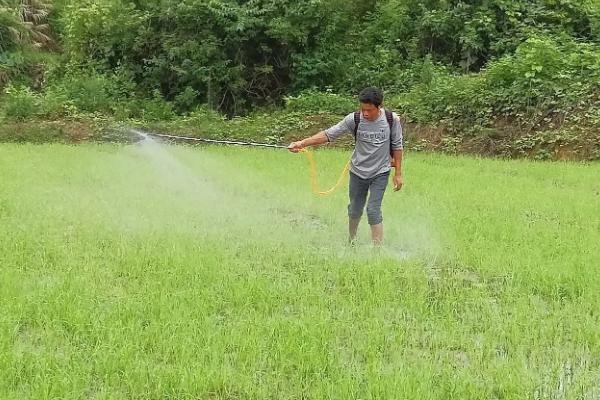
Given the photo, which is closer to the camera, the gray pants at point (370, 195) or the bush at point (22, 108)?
the gray pants at point (370, 195)

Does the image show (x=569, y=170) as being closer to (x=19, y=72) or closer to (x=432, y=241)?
(x=432, y=241)

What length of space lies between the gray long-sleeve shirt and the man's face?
0.06m

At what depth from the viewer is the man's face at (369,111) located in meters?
5.08

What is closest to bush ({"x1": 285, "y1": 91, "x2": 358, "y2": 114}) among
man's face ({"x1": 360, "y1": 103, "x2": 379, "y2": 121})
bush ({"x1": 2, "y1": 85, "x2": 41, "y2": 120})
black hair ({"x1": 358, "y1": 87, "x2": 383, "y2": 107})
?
bush ({"x1": 2, "y1": 85, "x2": 41, "y2": 120})

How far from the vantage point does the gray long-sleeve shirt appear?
5.31 meters

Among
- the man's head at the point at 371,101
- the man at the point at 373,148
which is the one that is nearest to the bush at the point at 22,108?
the man at the point at 373,148

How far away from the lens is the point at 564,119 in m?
12.5

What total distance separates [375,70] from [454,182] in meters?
8.79

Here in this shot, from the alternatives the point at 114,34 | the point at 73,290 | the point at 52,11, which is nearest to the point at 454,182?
the point at 73,290

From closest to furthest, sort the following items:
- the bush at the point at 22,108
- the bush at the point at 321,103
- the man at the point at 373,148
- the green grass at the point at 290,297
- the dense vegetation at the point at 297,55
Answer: the green grass at the point at 290,297 < the man at the point at 373,148 < the dense vegetation at the point at 297,55 < the bush at the point at 22,108 < the bush at the point at 321,103

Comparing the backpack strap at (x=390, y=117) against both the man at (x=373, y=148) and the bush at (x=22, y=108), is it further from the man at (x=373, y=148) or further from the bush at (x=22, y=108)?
the bush at (x=22, y=108)

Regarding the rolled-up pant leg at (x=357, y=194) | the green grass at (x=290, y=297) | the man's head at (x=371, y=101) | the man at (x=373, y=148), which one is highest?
the man's head at (x=371, y=101)

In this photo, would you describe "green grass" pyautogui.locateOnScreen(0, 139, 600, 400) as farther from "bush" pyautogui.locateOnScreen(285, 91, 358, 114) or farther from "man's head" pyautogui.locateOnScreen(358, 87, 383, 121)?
"bush" pyautogui.locateOnScreen(285, 91, 358, 114)

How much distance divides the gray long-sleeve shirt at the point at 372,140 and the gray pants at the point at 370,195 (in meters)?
0.07
